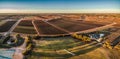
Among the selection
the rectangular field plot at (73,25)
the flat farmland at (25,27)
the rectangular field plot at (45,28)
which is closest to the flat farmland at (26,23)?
the flat farmland at (25,27)

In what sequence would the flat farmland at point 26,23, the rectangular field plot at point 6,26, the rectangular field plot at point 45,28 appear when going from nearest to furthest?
the rectangular field plot at point 45,28 < the rectangular field plot at point 6,26 < the flat farmland at point 26,23

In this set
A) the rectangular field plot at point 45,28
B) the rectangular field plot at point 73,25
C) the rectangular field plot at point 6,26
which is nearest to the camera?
the rectangular field plot at point 45,28

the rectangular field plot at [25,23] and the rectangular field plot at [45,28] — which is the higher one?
the rectangular field plot at [25,23]

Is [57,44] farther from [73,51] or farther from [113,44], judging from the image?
[113,44]

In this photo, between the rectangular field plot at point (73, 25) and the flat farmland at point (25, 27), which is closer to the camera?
the flat farmland at point (25, 27)

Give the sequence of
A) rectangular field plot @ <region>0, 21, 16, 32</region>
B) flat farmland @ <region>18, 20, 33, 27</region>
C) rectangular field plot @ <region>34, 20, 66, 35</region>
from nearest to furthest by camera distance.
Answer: rectangular field plot @ <region>34, 20, 66, 35</region>, rectangular field plot @ <region>0, 21, 16, 32</region>, flat farmland @ <region>18, 20, 33, 27</region>

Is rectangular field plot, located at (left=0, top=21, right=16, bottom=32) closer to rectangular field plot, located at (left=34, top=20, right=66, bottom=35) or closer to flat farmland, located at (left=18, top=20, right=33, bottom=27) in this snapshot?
flat farmland, located at (left=18, top=20, right=33, bottom=27)

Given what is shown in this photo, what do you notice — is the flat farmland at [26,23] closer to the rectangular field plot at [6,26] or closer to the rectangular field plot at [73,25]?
the rectangular field plot at [6,26]

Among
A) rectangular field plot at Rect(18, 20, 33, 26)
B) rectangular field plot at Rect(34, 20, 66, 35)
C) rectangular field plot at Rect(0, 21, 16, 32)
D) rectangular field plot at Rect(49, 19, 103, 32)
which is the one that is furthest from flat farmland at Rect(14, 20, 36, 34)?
rectangular field plot at Rect(49, 19, 103, 32)
